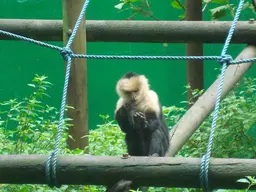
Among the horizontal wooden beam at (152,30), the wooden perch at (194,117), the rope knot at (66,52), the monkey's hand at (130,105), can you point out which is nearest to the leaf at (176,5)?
the horizontal wooden beam at (152,30)

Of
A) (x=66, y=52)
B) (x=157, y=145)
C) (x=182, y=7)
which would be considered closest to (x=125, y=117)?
(x=157, y=145)

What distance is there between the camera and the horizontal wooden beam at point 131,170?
2.88m

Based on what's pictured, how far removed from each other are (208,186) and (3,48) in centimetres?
430

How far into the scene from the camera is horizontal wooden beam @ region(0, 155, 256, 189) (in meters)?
2.88

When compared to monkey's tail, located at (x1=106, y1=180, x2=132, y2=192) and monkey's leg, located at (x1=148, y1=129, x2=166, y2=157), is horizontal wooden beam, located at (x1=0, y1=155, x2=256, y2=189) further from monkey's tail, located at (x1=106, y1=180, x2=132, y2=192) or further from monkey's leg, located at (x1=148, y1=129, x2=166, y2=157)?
monkey's leg, located at (x1=148, y1=129, x2=166, y2=157)

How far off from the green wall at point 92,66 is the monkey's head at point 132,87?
2.04 m

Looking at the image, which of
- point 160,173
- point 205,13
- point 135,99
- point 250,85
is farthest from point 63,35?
point 205,13

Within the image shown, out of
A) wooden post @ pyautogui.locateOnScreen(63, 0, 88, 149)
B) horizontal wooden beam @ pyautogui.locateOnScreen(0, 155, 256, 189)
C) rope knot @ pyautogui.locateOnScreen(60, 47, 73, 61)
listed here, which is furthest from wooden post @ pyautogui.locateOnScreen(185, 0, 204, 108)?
horizontal wooden beam @ pyautogui.locateOnScreen(0, 155, 256, 189)

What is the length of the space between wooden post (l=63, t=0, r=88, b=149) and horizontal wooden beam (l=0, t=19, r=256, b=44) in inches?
9.5

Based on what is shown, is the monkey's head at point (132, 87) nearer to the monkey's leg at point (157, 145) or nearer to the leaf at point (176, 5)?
the monkey's leg at point (157, 145)

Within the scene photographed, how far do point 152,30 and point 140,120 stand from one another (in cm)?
71

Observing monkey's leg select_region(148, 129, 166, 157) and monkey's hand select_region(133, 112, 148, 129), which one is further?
monkey's hand select_region(133, 112, 148, 129)

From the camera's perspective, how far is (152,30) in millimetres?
4867

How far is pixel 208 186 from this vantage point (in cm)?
287
